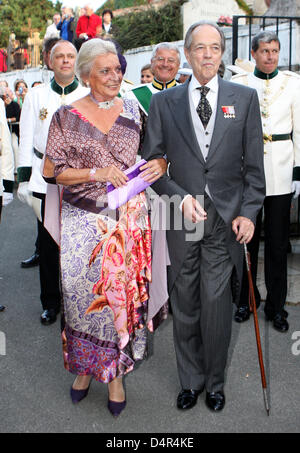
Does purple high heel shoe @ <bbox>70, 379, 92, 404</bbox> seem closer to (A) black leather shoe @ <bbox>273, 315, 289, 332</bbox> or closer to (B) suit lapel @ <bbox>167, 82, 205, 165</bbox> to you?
(B) suit lapel @ <bbox>167, 82, 205, 165</bbox>

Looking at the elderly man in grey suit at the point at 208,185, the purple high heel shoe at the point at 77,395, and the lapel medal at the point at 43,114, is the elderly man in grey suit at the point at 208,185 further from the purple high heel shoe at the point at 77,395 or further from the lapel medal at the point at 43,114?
the lapel medal at the point at 43,114

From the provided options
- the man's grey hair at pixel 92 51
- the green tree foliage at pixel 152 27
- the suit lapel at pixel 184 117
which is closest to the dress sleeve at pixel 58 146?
the man's grey hair at pixel 92 51

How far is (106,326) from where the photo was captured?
3227mm

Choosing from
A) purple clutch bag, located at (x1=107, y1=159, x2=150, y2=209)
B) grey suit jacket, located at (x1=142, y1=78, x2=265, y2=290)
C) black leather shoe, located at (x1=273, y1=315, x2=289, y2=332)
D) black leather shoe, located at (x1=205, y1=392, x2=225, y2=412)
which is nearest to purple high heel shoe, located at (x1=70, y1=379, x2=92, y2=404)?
black leather shoe, located at (x1=205, y1=392, x2=225, y2=412)

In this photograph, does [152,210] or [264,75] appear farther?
[264,75]

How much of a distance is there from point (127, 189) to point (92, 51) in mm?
789

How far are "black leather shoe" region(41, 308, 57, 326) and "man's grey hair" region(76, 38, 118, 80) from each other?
2255 millimetres

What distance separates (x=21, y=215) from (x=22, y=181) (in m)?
4.70

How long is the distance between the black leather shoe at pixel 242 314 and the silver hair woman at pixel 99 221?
155 cm

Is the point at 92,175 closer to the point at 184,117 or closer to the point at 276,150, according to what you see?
the point at 184,117

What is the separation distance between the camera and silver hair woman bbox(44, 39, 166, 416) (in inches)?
123

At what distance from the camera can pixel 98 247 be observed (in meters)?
→ 3.15

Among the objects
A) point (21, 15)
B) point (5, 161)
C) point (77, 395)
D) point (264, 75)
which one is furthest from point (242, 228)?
point (21, 15)

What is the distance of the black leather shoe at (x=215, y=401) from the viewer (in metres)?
3.24
